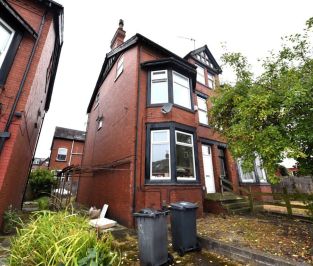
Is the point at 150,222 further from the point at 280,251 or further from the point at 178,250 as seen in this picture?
the point at 280,251

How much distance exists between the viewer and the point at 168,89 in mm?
10719

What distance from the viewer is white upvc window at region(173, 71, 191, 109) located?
11.0 metres

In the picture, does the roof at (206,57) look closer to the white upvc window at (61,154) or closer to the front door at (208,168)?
the front door at (208,168)

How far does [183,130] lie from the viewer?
1019 cm

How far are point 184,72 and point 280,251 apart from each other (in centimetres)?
975

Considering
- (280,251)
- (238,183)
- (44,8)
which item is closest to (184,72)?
(44,8)

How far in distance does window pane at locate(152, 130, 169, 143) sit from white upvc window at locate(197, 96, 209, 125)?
4.90 m

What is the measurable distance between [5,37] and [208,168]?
12005 mm

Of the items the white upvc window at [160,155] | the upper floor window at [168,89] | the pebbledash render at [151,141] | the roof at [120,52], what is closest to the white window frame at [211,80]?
the pebbledash render at [151,141]

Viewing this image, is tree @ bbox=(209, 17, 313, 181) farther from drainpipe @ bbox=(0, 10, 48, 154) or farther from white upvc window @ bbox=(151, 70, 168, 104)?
drainpipe @ bbox=(0, 10, 48, 154)

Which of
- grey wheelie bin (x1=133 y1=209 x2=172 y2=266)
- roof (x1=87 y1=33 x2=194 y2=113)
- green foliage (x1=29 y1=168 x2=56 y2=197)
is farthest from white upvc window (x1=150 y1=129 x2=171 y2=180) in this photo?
green foliage (x1=29 y1=168 x2=56 y2=197)

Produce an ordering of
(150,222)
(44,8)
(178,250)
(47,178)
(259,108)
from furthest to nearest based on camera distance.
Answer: (47,178) → (44,8) → (259,108) → (178,250) → (150,222)

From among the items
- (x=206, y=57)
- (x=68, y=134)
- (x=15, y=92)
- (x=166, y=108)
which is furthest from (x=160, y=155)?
(x=68, y=134)

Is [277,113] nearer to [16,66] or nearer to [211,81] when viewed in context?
[16,66]
